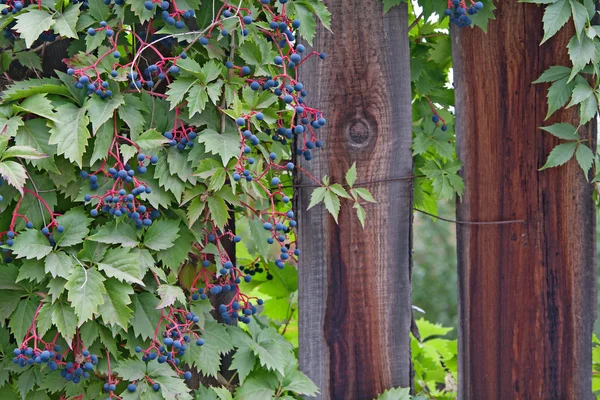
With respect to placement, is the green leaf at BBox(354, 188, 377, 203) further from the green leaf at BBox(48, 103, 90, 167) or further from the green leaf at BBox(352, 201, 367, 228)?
the green leaf at BBox(48, 103, 90, 167)

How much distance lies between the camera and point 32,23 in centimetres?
176

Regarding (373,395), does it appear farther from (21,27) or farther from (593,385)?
(21,27)

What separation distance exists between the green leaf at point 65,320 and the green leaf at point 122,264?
0.13 meters

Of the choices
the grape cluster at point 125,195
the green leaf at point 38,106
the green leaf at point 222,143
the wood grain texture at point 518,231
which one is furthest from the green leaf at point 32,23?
the wood grain texture at point 518,231

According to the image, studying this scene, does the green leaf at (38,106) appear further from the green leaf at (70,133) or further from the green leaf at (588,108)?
the green leaf at (588,108)

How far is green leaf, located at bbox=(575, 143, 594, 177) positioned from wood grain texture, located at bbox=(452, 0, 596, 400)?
0.07 m

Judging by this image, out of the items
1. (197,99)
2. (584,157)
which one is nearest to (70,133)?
(197,99)

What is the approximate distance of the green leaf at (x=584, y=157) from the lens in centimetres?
221

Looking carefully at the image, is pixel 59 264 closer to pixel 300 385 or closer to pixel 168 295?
pixel 168 295

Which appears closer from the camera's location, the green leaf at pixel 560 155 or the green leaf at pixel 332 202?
the green leaf at pixel 332 202

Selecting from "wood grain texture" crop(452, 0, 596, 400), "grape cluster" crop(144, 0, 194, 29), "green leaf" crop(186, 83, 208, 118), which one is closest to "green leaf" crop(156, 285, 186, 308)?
"green leaf" crop(186, 83, 208, 118)

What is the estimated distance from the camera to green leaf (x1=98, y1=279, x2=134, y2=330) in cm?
179

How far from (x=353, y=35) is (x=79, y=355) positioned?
1225 millimetres

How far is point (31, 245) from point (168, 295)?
353 millimetres
